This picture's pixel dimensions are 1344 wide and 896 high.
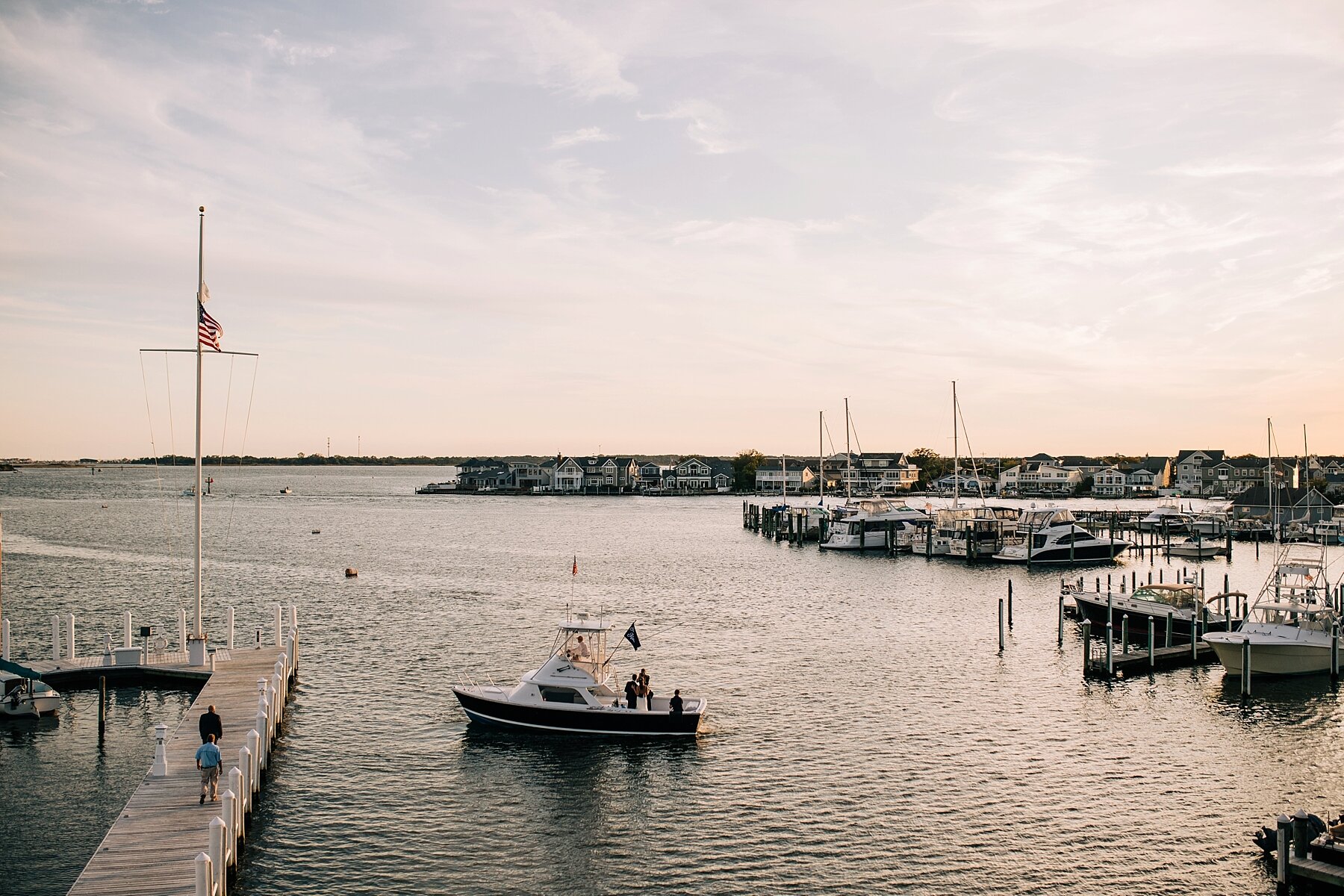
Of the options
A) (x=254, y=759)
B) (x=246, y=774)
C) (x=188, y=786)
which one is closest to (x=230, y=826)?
(x=188, y=786)

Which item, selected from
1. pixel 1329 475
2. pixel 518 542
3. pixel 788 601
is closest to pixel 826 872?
pixel 788 601

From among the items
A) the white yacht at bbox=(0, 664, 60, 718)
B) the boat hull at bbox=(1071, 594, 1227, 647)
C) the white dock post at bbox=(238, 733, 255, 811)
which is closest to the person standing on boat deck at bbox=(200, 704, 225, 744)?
the white dock post at bbox=(238, 733, 255, 811)

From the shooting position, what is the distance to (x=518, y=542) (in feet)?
328

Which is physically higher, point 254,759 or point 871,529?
point 871,529

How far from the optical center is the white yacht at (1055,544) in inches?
3036

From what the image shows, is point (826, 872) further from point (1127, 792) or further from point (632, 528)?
point (632, 528)

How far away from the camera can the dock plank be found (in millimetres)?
17781

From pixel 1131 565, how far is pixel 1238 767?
54.4 metres

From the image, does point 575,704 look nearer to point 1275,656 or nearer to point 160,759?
point 160,759

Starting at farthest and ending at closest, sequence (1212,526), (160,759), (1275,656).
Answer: (1212,526) < (1275,656) < (160,759)

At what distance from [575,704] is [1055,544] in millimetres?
57395

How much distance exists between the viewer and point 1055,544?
77.1 m

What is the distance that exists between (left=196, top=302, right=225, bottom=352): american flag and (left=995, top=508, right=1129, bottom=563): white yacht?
2441 inches

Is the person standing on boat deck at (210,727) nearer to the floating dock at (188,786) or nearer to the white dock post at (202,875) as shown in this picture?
the floating dock at (188,786)
